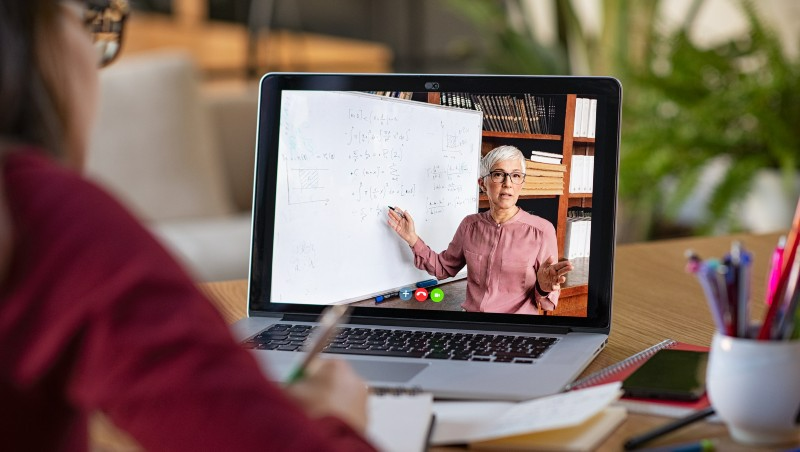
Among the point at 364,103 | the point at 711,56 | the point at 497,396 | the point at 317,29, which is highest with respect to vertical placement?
the point at 317,29

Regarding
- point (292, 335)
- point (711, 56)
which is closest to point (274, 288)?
point (292, 335)

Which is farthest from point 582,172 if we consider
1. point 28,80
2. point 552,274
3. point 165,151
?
point 165,151

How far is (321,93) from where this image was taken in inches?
39.9

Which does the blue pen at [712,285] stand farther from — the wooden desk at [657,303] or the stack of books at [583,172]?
the stack of books at [583,172]

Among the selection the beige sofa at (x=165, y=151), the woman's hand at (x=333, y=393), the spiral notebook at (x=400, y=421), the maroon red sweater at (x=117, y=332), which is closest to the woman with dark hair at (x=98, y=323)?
the maroon red sweater at (x=117, y=332)

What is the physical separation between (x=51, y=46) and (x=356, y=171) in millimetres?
529

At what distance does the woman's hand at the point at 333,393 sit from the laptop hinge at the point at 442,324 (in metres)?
0.35

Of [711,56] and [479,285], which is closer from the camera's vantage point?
[479,285]

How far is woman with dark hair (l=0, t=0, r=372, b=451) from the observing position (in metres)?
0.43

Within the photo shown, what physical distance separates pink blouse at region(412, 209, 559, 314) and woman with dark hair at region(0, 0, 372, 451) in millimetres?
483

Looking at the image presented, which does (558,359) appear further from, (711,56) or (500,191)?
(711,56)

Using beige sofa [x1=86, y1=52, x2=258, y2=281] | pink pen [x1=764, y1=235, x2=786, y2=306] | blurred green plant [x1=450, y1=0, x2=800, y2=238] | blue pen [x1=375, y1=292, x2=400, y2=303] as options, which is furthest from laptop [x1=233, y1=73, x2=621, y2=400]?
beige sofa [x1=86, y1=52, x2=258, y2=281]

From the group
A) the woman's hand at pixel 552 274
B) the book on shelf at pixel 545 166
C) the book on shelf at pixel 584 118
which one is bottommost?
the woman's hand at pixel 552 274

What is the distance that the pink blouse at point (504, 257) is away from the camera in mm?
929
